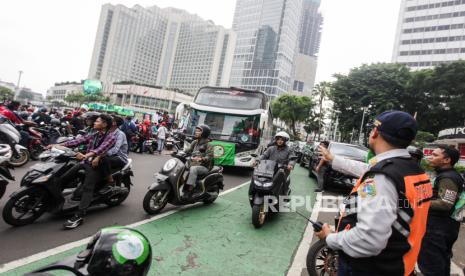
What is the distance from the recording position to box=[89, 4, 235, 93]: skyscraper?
120 metres

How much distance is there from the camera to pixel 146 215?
496 centimetres

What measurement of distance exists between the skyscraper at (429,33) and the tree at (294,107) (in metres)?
32.2

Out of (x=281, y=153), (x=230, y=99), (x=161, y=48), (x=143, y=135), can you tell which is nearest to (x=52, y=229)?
(x=281, y=153)

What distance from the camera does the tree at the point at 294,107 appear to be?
53.1m

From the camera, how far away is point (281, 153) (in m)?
5.88

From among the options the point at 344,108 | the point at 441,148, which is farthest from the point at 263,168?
the point at 344,108

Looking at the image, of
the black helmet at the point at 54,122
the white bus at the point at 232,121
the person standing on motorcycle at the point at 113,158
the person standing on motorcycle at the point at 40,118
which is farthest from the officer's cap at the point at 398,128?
the person standing on motorcycle at the point at 40,118

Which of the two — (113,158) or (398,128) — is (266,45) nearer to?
(113,158)

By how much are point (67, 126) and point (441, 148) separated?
452 inches

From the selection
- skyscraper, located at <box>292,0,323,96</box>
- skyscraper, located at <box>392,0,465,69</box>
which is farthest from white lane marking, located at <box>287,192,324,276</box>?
skyscraper, located at <box>292,0,323,96</box>

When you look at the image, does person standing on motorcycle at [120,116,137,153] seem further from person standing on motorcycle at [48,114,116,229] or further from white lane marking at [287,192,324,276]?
white lane marking at [287,192,324,276]

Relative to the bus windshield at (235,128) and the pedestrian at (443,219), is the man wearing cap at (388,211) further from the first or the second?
the bus windshield at (235,128)

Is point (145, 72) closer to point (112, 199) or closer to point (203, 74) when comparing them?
point (203, 74)

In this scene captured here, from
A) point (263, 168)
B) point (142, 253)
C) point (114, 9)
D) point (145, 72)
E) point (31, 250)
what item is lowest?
point (31, 250)
